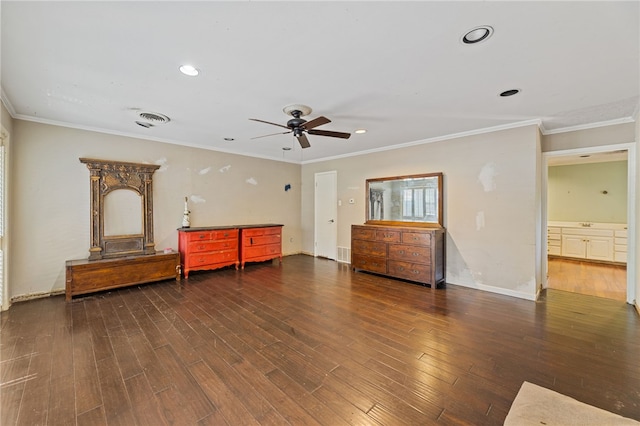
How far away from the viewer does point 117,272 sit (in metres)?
3.85

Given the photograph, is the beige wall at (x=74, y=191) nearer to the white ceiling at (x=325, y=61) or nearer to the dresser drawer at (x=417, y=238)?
the white ceiling at (x=325, y=61)

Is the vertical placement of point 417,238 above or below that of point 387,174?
below

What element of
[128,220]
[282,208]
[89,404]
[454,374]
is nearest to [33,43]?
[89,404]

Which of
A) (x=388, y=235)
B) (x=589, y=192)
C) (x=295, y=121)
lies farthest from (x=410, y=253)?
(x=589, y=192)

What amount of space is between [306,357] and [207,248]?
3284mm

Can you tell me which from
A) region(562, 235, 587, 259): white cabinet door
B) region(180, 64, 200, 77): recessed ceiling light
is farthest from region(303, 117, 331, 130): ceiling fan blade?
region(562, 235, 587, 259): white cabinet door

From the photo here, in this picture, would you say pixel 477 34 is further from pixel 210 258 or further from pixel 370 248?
pixel 210 258

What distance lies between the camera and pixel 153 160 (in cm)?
459

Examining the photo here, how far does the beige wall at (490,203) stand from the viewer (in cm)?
361

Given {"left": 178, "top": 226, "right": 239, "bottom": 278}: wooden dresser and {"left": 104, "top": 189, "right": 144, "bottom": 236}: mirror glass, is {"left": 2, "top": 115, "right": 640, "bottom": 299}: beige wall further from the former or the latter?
{"left": 178, "top": 226, "right": 239, "bottom": 278}: wooden dresser

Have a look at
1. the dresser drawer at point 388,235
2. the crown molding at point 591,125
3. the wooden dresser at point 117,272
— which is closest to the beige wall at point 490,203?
the crown molding at point 591,125

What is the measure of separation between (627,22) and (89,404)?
13.8 feet

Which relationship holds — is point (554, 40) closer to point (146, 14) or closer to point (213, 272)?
point (146, 14)

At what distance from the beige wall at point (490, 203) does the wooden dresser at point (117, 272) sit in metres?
4.48
